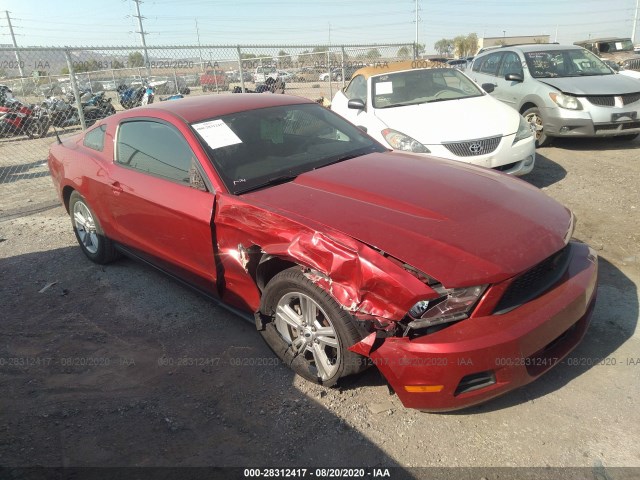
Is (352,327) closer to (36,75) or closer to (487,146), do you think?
(487,146)

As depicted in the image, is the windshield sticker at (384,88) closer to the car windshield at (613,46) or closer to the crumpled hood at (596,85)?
the crumpled hood at (596,85)

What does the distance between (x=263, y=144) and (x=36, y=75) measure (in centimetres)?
1100

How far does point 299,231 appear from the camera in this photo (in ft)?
8.23

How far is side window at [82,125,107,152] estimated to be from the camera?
14.1 ft

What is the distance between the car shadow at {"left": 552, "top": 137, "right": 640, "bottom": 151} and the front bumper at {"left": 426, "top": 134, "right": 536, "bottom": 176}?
9.12 feet

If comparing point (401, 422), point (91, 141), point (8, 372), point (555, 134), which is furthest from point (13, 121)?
point (401, 422)

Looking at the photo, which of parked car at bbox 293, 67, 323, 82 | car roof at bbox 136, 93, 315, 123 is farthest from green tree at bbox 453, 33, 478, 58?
car roof at bbox 136, 93, 315, 123

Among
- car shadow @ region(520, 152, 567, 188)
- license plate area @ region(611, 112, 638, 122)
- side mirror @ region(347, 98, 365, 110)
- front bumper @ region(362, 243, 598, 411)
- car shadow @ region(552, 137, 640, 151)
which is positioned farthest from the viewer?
car shadow @ region(552, 137, 640, 151)

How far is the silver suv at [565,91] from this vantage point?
7016mm

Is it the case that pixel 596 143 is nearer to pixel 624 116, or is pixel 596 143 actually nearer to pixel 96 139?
pixel 624 116

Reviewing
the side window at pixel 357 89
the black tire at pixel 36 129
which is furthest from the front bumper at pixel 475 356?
the black tire at pixel 36 129

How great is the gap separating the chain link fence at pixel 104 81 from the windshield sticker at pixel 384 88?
4.12 m

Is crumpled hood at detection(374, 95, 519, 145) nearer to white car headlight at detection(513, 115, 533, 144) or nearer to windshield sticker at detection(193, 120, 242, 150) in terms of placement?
white car headlight at detection(513, 115, 533, 144)

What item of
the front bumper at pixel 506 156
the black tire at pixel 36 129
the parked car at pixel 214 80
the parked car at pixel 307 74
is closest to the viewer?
the front bumper at pixel 506 156
